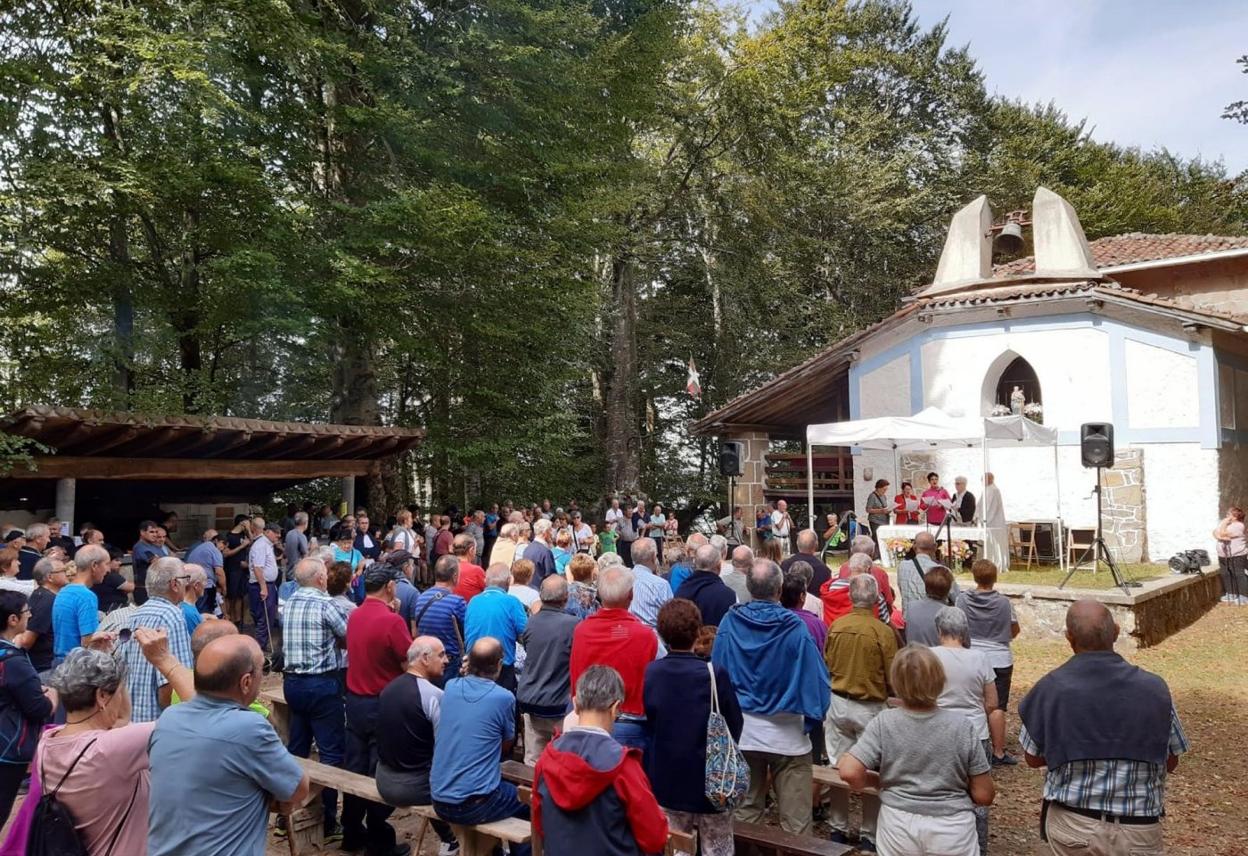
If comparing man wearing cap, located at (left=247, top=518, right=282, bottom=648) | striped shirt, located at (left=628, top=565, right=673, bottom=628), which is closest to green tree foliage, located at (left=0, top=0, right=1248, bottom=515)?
man wearing cap, located at (left=247, top=518, right=282, bottom=648)

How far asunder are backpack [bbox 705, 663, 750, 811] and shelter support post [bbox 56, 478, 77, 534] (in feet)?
28.5

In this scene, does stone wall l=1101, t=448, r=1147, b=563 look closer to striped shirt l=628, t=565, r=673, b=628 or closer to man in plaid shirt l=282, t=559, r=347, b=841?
striped shirt l=628, t=565, r=673, b=628

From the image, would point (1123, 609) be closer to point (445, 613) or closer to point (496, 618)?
point (496, 618)

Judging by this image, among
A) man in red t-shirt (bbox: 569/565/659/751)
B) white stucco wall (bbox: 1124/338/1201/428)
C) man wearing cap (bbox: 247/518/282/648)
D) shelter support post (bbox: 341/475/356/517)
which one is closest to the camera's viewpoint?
man in red t-shirt (bbox: 569/565/659/751)

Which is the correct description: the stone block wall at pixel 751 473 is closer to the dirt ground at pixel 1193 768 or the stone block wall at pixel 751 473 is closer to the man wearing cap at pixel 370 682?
the dirt ground at pixel 1193 768

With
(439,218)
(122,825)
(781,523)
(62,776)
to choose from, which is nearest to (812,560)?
(122,825)

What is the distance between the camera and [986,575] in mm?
5543

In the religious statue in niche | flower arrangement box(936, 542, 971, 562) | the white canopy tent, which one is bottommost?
flower arrangement box(936, 542, 971, 562)

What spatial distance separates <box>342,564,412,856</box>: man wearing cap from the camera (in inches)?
179

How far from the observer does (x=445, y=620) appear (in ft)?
18.3

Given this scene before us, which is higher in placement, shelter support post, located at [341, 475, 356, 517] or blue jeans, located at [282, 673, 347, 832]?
shelter support post, located at [341, 475, 356, 517]

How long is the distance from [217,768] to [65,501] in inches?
333

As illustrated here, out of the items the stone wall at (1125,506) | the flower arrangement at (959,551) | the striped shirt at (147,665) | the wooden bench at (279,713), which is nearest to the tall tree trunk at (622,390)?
the flower arrangement at (959,551)

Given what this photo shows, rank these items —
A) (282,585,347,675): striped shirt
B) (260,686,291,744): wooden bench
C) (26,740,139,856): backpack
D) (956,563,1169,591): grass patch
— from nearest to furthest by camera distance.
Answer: (26,740,139,856): backpack
(282,585,347,675): striped shirt
(260,686,291,744): wooden bench
(956,563,1169,591): grass patch
